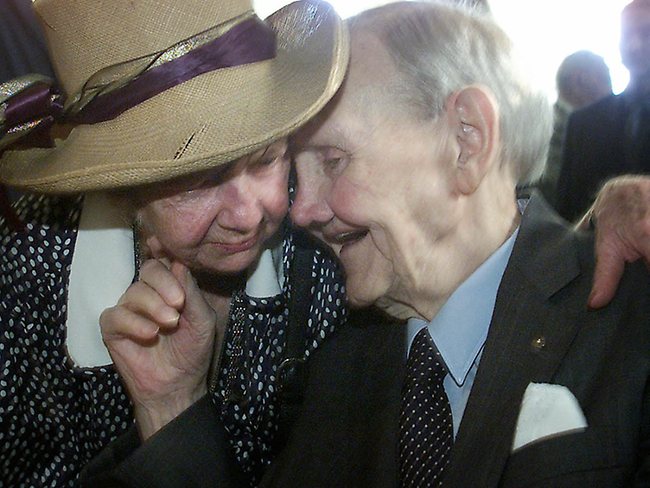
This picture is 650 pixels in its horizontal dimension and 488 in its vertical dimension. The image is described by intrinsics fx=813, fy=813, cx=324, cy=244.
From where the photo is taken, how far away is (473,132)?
141 centimetres

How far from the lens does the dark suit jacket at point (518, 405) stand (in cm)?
117

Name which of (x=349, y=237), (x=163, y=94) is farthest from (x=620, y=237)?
(x=163, y=94)

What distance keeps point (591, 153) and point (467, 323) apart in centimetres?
174

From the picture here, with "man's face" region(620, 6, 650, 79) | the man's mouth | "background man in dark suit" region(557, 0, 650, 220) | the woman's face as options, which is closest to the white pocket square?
the man's mouth

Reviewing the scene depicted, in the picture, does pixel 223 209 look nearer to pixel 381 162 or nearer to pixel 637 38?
pixel 381 162

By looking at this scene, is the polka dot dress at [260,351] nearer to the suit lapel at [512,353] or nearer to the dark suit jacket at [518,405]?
the dark suit jacket at [518,405]

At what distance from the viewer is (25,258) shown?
160cm

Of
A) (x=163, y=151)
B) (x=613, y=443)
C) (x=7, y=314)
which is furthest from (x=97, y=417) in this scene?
(x=613, y=443)

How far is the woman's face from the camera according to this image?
141cm

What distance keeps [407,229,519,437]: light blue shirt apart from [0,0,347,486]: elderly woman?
0.34m

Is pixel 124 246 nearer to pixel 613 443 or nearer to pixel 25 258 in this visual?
pixel 25 258

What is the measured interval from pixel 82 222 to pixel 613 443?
1.09 meters

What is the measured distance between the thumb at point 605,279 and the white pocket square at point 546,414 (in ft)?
0.49

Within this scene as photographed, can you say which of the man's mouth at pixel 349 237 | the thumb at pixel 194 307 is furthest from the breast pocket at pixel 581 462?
the thumb at pixel 194 307
